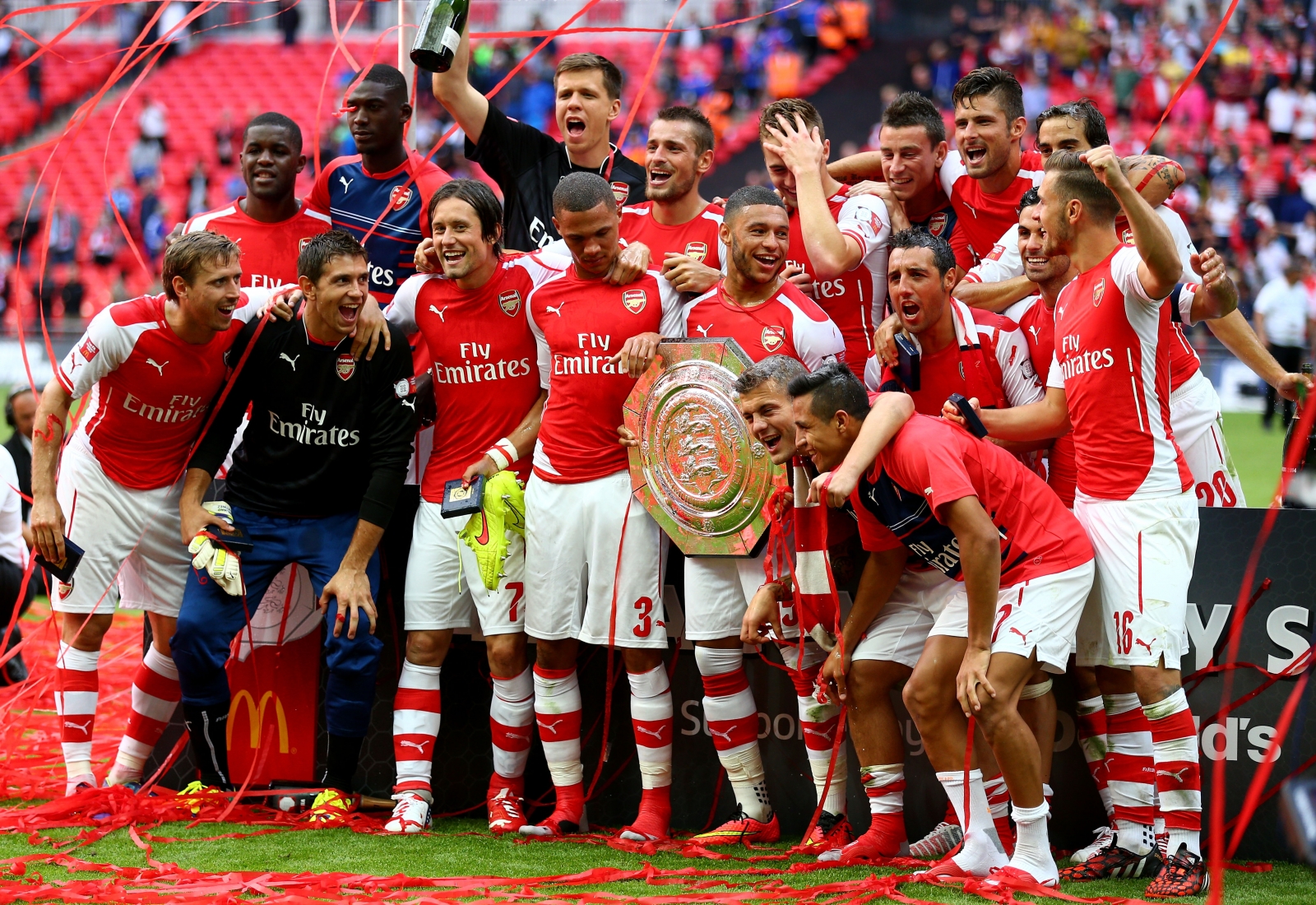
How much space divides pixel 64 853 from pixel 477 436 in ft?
6.69

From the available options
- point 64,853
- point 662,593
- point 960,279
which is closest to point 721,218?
point 960,279

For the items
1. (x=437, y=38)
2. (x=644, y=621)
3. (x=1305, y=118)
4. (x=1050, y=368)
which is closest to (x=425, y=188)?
(x=437, y=38)

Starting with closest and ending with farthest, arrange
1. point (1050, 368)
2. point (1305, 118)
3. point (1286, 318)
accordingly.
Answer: point (1050, 368), point (1286, 318), point (1305, 118)

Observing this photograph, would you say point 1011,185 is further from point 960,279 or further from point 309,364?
point 309,364

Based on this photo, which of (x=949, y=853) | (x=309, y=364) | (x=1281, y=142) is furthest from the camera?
(x=1281, y=142)

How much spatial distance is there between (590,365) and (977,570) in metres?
1.69

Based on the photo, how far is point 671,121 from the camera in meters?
5.17

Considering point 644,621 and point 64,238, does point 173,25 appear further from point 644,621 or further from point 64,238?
point 644,621

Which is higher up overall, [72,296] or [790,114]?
[72,296]

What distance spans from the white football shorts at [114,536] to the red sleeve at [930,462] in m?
2.95

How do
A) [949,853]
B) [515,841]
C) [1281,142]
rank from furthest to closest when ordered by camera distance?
1. [1281,142]
2. [515,841]
3. [949,853]

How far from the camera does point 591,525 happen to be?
493 centimetres

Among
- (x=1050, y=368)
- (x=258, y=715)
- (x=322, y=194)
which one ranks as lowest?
(x=258, y=715)

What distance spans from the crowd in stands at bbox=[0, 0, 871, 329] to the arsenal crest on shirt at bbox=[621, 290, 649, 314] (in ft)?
51.6
